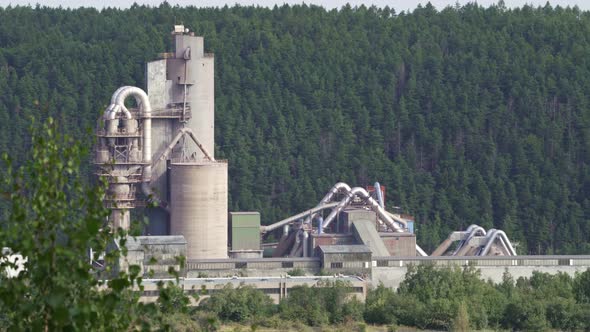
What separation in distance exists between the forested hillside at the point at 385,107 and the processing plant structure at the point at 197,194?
45.9 feet

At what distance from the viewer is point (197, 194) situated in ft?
318

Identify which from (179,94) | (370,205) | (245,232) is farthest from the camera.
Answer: (370,205)

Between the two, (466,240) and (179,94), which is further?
(466,240)

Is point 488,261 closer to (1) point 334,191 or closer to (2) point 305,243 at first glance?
(2) point 305,243

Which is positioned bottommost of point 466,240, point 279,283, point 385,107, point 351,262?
point 279,283

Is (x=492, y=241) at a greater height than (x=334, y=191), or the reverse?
(x=334, y=191)

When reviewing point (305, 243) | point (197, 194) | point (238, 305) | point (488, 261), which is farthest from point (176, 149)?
point (238, 305)

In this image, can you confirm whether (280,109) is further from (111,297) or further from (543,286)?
(111,297)

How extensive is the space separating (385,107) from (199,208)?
44666 millimetres

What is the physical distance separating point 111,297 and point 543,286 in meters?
67.9

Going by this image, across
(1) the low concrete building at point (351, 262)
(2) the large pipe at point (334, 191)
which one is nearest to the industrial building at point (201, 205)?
(1) the low concrete building at point (351, 262)

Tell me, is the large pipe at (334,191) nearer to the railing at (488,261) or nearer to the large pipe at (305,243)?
the large pipe at (305,243)

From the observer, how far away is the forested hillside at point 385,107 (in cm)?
12588

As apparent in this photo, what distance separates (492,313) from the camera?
260 ft
